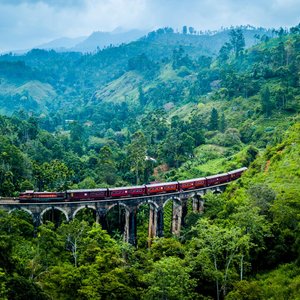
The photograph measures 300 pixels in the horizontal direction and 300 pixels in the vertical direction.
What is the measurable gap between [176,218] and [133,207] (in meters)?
6.54

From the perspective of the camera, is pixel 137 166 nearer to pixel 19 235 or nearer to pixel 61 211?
pixel 61 211

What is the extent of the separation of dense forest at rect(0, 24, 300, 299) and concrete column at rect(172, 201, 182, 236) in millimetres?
1259

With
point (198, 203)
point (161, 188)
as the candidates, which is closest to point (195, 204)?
point (198, 203)

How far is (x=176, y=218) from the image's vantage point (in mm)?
51312

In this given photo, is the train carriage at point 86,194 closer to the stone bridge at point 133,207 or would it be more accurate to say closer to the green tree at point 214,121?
the stone bridge at point 133,207

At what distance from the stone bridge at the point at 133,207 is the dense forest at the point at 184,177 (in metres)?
1.29

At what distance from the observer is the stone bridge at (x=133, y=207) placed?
43.8 metres

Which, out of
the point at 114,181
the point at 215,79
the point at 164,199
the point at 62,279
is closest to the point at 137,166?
the point at 114,181

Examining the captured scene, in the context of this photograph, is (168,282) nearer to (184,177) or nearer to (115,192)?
(115,192)

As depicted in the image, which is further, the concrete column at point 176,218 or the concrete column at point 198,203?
the concrete column at point 198,203

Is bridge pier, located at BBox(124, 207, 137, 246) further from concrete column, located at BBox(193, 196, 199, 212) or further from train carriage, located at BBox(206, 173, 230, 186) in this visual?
train carriage, located at BBox(206, 173, 230, 186)

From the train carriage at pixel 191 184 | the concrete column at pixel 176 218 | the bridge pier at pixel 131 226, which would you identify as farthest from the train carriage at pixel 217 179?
the bridge pier at pixel 131 226

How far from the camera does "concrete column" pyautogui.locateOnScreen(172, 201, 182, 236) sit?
50209 millimetres

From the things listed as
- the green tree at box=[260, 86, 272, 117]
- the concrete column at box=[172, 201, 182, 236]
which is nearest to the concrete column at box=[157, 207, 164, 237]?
the concrete column at box=[172, 201, 182, 236]
